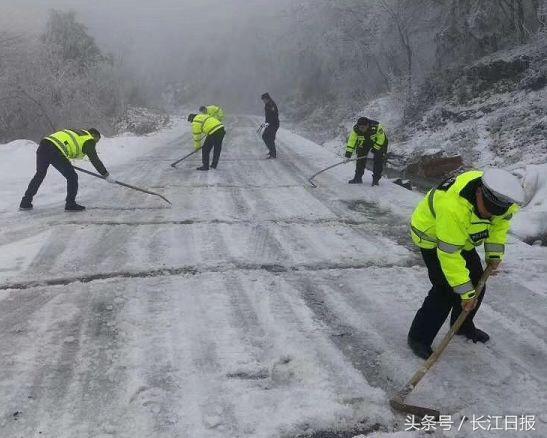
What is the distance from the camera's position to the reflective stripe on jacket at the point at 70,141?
7.46 metres

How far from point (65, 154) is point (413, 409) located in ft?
20.7

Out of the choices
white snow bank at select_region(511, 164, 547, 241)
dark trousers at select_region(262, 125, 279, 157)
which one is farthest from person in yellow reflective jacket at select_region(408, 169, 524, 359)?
dark trousers at select_region(262, 125, 279, 157)

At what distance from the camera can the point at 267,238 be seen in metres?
6.64

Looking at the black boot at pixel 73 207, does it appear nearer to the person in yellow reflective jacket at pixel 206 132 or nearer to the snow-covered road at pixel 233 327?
the snow-covered road at pixel 233 327

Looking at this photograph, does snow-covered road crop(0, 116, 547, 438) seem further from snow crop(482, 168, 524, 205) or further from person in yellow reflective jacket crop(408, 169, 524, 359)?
snow crop(482, 168, 524, 205)

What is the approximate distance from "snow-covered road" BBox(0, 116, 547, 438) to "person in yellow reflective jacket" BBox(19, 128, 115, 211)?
10.1 inches

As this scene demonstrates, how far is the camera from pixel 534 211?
24.2 feet

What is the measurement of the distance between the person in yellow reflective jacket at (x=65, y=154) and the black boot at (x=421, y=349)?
18.6 ft

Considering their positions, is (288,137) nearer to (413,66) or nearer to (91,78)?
(413,66)

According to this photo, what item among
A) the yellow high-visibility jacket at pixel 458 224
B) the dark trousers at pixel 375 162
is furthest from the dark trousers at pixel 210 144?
the yellow high-visibility jacket at pixel 458 224

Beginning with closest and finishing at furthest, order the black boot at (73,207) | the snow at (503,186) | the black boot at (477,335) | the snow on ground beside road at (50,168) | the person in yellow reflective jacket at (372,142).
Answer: the snow at (503,186) → the black boot at (477,335) → the black boot at (73,207) → the snow on ground beside road at (50,168) → the person in yellow reflective jacket at (372,142)

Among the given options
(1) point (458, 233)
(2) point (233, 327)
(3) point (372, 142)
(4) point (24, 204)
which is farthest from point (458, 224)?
(3) point (372, 142)

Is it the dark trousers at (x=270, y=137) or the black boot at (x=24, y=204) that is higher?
the dark trousers at (x=270, y=137)

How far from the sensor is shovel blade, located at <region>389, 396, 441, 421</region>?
3256 millimetres
